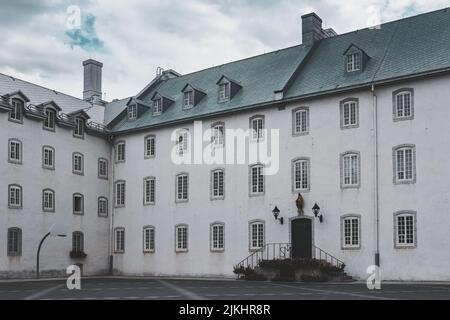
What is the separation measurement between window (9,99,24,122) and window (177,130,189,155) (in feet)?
28.3

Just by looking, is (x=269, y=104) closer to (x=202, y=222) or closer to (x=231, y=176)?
(x=231, y=176)

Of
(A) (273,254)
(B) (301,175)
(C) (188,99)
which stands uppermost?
(C) (188,99)

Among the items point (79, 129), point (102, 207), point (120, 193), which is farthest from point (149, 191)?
point (79, 129)

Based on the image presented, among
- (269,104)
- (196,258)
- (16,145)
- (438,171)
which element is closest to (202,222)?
(196,258)

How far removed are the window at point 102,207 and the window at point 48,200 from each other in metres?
3.74

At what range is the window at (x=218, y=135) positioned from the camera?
118 feet

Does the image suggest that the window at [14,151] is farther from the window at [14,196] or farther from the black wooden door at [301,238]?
the black wooden door at [301,238]

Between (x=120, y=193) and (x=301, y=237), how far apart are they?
13.0m

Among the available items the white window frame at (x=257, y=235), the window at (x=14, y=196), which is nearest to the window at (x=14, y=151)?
the window at (x=14, y=196)

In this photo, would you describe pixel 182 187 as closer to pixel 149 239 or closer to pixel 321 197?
pixel 149 239

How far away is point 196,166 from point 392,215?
11629 millimetres

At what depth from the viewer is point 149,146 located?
39344 mm

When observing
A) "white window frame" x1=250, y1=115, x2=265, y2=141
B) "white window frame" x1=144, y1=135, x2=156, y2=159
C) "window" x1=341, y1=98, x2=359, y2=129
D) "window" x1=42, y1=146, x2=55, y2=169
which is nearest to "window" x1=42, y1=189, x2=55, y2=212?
"window" x1=42, y1=146, x2=55, y2=169

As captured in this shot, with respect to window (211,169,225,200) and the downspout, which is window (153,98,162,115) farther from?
window (211,169,225,200)
